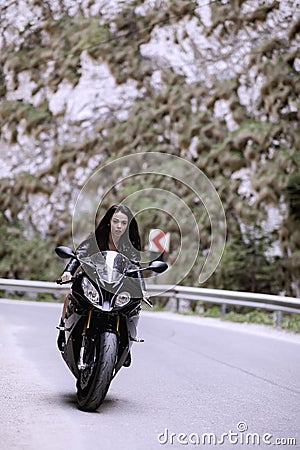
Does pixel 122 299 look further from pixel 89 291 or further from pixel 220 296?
pixel 220 296

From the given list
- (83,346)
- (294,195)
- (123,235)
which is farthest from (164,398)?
(294,195)

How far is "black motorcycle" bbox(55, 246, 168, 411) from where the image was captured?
6609mm

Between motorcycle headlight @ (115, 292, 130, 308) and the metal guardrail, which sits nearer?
motorcycle headlight @ (115, 292, 130, 308)

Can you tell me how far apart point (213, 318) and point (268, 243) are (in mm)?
5945

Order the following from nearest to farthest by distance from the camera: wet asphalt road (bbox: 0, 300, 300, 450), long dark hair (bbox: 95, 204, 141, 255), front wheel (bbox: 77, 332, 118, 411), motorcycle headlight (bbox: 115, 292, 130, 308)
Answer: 1. wet asphalt road (bbox: 0, 300, 300, 450)
2. front wheel (bbox: 77, 332, 118, 411)
3. motorcycle headlight (bbox: 115, 292, 130, 308)
4. long dark hair (bbox: 95, 204, 141, 255)

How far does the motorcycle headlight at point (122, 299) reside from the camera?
667 centimetres

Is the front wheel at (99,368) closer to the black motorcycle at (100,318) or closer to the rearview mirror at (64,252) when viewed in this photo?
the black motorcycle at (100,318)

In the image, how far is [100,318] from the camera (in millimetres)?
6777

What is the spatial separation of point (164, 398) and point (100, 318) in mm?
1356

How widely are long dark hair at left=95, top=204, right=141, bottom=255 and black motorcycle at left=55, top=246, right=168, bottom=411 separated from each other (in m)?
0.23

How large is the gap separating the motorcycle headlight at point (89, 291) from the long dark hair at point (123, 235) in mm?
458

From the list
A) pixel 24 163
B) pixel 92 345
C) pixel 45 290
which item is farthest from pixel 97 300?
pixel 24 163

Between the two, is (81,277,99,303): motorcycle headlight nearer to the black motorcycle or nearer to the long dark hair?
the black motorcycle

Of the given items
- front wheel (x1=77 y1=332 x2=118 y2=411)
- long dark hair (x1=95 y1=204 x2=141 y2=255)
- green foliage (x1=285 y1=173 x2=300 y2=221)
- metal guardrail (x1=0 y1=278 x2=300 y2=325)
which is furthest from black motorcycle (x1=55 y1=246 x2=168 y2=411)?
green foliage (x1=285 y1=173 x2=300 y2=221)
